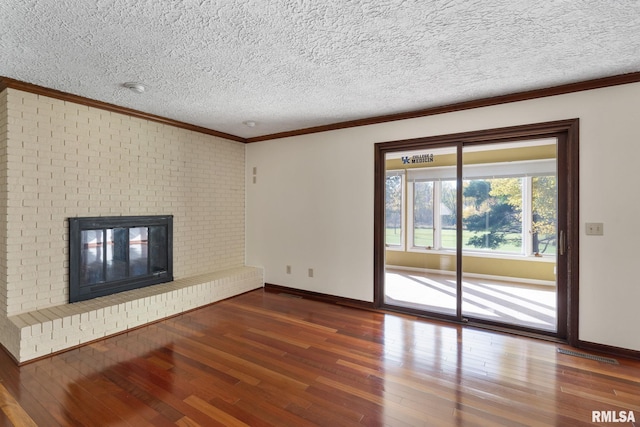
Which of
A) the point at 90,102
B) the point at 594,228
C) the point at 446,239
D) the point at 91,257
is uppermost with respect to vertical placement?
the point at 90,102

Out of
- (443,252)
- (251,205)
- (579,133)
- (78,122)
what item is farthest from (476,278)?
(78,122)

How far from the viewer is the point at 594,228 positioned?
284 centimetres

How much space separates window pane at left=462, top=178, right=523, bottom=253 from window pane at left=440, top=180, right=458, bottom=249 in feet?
0.65

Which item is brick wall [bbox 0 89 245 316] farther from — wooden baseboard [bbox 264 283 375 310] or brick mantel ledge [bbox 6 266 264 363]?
wooden baseboard [bbox 264 283 375 310]

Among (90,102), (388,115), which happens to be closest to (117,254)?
(90,102)

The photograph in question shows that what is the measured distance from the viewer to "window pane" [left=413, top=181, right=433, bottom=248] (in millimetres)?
4578

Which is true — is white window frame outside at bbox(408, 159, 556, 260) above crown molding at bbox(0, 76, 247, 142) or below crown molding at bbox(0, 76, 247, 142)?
below

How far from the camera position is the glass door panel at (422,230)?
404 cm

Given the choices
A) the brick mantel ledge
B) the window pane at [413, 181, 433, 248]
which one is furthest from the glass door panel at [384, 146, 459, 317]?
the brick mantel ledge

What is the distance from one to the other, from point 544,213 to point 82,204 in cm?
509

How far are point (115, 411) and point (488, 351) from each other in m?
3.02

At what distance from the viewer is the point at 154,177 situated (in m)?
3.96

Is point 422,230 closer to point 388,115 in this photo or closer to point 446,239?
point 446,239

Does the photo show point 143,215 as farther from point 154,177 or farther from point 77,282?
point 77,282
